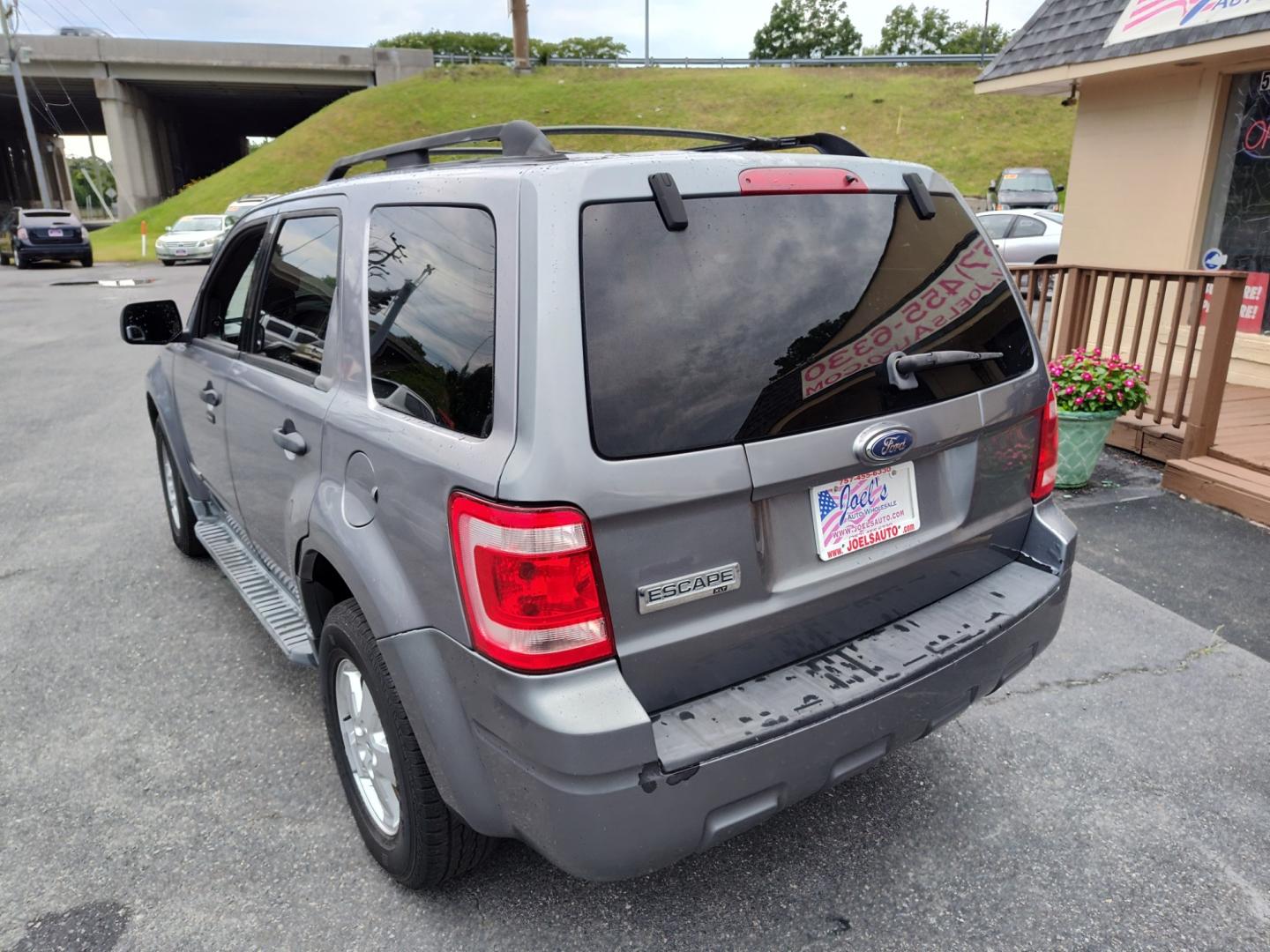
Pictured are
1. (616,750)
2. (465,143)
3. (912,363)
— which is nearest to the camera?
(616,750)

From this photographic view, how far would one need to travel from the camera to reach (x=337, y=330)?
253 centimetres

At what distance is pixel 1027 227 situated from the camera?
16.0 metres

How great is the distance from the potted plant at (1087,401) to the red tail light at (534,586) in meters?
4.50

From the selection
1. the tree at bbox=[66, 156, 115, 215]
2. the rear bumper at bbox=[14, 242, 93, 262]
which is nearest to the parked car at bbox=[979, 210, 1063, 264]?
the rear bumper at bbox=[14, 242, 93, 262]

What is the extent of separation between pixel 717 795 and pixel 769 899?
0.71m

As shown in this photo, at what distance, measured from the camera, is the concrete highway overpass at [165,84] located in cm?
4538

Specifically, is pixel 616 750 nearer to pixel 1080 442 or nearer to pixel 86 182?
pixel 1080 442

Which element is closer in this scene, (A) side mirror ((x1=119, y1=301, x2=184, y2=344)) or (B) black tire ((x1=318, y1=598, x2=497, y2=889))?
(B) black tire ((x1=318, y1=598, x2=497, y2=889))

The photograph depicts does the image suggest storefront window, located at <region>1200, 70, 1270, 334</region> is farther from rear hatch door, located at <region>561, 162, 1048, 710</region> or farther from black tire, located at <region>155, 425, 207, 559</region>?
black tire, located at <region>155, 425, 207, 559</region>

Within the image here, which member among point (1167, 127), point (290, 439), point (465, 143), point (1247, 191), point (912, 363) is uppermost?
point (1167, 127)

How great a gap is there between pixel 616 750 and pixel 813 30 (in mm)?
105880

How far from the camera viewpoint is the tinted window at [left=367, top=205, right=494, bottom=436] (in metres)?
1.96

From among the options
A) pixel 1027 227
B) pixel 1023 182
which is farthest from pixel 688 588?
pixel 1023 182

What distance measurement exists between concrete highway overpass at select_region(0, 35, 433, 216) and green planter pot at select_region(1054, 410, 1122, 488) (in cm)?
4927
